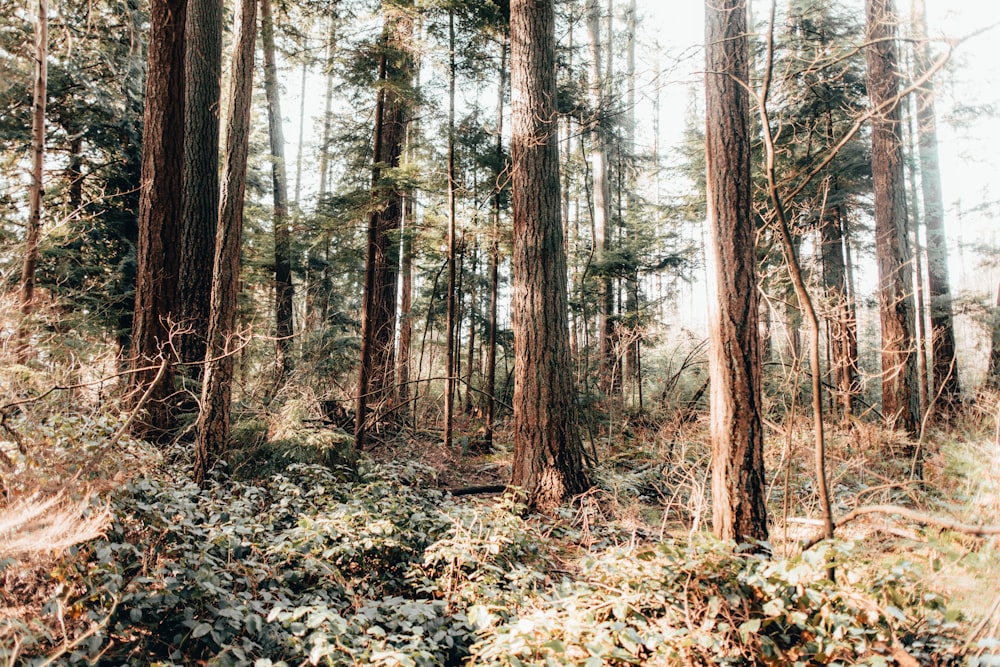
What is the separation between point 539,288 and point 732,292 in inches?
90.2

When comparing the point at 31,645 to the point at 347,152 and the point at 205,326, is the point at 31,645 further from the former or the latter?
the point at 347,152

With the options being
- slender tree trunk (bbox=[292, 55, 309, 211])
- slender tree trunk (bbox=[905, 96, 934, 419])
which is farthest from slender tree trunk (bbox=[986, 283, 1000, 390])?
slender tree trunk (bbox=[292, 55, 309, 211])

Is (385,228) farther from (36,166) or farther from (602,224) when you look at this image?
(602,224)

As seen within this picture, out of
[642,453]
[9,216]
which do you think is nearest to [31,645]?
[642,453]

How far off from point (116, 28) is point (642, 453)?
38.4 ft

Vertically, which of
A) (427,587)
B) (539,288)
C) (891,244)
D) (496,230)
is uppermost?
(496,230)

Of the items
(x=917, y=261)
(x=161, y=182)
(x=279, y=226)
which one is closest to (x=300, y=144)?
(x=279, y=226)

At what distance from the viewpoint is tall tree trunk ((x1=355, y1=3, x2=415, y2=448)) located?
22.6 feet

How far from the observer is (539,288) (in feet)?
19.9

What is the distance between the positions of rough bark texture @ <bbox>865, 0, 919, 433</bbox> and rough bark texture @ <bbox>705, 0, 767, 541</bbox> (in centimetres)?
593

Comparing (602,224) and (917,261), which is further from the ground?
(602,224)

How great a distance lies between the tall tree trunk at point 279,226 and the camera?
8727mm

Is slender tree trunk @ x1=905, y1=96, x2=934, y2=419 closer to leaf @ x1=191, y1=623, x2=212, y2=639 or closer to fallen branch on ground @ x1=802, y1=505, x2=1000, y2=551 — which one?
fallen branch on ground @ x1=802, y1=505, x2=1000, y2=551

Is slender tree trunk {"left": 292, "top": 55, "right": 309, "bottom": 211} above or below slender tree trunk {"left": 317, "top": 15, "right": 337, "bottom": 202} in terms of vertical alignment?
above
